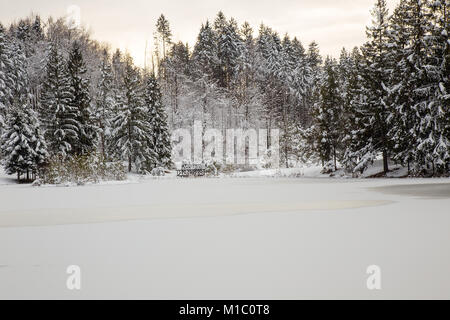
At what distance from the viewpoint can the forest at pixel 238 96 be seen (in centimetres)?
2875

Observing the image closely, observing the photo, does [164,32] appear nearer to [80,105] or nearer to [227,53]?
[227,53]

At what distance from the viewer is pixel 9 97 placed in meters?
58.8

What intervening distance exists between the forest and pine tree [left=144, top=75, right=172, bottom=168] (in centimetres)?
13

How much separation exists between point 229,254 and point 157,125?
4356 centimetres

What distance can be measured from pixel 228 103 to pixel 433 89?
33477mm

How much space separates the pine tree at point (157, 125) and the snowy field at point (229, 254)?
37358mm

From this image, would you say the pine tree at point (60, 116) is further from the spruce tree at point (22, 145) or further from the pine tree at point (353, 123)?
the pine tree at point (353, 123)

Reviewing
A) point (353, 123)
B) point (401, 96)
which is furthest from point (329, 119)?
point (401, 96)

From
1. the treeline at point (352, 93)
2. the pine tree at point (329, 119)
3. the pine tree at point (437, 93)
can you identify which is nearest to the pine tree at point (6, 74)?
the treeline at point (352, 93)

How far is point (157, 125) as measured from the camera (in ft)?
159

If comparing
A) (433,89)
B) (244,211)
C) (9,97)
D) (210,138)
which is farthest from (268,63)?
(244,211)

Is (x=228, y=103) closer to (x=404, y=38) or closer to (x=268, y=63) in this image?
(x=268, y=63)

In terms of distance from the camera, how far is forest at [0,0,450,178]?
94.3 feet

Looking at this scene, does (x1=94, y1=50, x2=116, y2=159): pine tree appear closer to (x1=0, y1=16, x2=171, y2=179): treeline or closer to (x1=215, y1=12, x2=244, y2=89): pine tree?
(x1=0, y1=16, x2=171, y2=179): treeline
